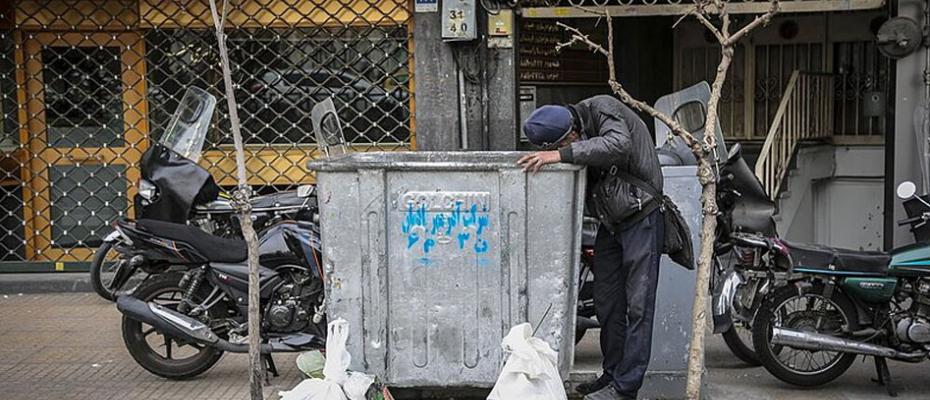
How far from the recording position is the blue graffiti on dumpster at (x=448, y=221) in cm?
529

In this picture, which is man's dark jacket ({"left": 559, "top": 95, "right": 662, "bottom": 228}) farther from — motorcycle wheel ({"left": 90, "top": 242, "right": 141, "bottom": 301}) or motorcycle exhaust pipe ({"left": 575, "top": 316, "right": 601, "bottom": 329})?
motorcycle wheel ({"left": 90, "top": 242, "right": 141, "bottom": 301})

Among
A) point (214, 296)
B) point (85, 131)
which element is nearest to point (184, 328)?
point (214, 296)

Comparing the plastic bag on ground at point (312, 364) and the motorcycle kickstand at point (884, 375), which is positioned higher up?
the plastic bag on ground at point (312, 364)

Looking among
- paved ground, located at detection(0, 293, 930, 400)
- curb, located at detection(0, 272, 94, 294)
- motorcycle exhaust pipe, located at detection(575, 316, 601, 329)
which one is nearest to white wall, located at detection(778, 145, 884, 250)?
paved ground, located at detection(0, 293, 930, 400)

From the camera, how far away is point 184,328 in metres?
6.23

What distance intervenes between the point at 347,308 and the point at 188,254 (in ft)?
4.83

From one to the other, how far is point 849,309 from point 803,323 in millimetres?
277

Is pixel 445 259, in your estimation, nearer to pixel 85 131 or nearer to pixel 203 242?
pixel 203 242

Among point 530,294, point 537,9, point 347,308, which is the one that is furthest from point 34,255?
point 530,294

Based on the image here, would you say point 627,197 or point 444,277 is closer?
point 444,277

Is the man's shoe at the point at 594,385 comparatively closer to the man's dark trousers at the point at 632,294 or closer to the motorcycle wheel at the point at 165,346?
the man's dark trousers at the point at 632,294

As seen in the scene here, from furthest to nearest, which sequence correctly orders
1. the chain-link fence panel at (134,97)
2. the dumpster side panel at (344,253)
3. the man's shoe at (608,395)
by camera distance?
the chain-link fence panel at (134,97) < the man's shoe at (608,395) < the dumpster side panel at (344,253)

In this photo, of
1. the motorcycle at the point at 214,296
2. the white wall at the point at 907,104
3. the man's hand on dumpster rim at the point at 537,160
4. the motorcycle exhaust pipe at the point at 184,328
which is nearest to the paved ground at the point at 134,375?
the motorcycle at the point at 214,296

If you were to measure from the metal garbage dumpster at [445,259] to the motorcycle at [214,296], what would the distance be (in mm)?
872
